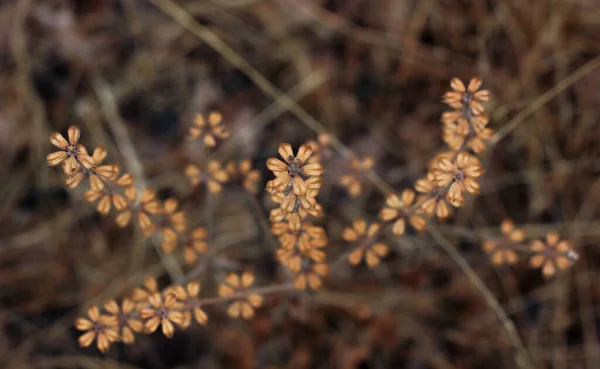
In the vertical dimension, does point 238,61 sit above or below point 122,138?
above

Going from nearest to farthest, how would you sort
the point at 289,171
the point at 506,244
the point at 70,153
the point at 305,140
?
the point at 289,171 → the point at 70,153 → the point at 506,244 → the point at 305,140

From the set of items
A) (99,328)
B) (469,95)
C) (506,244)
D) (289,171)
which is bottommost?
(99,328)

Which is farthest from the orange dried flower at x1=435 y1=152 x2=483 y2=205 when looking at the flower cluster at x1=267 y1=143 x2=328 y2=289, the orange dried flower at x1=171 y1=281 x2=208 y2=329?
the orange dried flower at x1=171 y1=281 x2=208 y2=329

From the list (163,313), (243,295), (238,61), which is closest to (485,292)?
(243,295)

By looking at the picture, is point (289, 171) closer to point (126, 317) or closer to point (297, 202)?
point (297, 202)

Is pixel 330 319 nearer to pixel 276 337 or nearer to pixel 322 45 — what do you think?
pixel 276 337
